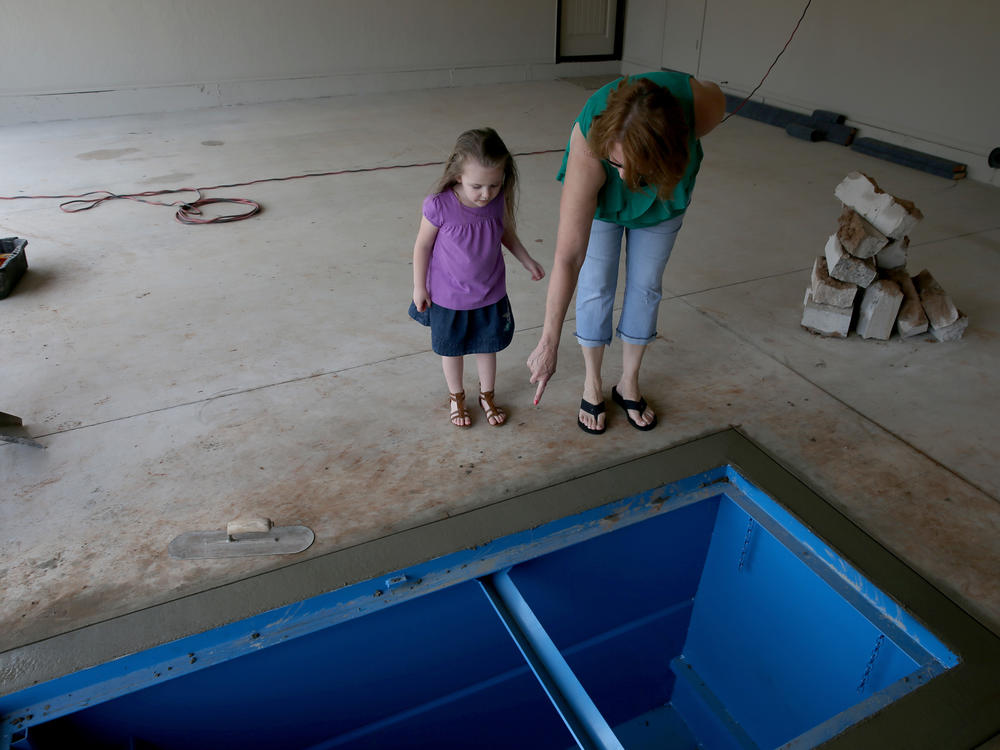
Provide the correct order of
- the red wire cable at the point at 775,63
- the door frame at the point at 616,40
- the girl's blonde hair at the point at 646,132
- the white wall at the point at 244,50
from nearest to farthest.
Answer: the girl's blonde hair at the point at 646,132, the red wire cable at the point at 775,63, the white wall at the point at 244,50, the door frame at the point at 616,40

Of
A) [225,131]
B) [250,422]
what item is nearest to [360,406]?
[250,422]

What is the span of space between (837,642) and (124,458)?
2.07m

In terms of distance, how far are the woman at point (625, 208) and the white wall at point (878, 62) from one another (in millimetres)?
3733

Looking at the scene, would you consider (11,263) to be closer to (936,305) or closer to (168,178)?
(168,178)

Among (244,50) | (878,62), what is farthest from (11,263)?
(878,62)

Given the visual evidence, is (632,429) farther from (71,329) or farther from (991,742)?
(71,329)

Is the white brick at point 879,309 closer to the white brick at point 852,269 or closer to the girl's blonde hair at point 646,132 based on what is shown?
the white brick at point 852,269

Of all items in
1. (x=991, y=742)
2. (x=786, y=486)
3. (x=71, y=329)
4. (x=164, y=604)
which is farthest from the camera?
(x=71, y=329)

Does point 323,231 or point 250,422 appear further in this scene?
point 323,231

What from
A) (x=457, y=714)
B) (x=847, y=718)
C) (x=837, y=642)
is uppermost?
(x=847, y=718)

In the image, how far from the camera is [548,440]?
7.20 feet

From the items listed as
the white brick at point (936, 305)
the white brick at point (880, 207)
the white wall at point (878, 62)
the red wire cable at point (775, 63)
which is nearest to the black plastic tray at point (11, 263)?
the white brick at point (880, 207)

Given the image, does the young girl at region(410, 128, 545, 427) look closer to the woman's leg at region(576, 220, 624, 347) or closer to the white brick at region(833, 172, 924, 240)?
the woman's leg at region(576, 220, 624, 347)

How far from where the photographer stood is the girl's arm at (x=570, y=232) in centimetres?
166
